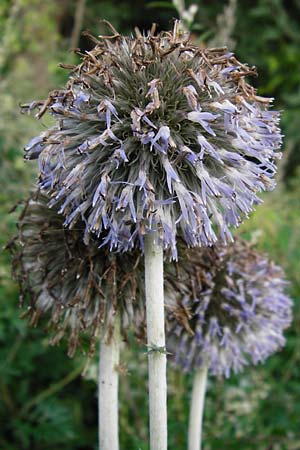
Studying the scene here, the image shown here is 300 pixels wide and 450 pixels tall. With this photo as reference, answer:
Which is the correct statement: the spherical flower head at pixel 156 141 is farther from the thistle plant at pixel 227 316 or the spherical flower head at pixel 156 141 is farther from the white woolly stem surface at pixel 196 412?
the white woolly stem surface at pixel 196 412

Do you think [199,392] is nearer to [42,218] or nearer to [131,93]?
[42,218]

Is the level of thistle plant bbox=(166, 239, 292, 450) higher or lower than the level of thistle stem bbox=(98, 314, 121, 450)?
higher

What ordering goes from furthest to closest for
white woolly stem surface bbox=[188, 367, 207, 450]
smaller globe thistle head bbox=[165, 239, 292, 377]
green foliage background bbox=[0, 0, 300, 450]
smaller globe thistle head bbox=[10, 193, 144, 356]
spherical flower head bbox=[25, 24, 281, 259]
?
green foliage background bbox=[0, 0, 300, 450] → white woolly stem surface bbox=[188, 367, 207, 450] → smaller globe thistle head bbox=[165, 239, 292, 377] → smaller globe thistle head bbox=[10, 193, 144, 356] → spherical flower head bbox=[25, 24, 281, 259]

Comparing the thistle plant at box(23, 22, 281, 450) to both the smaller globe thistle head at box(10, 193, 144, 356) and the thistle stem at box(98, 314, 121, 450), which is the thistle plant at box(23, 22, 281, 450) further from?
the thistle stem at box(98, 314, 121, 450)

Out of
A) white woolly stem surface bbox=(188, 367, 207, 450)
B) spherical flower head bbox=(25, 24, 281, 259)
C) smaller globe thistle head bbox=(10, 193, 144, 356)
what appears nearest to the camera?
spherical flower head bbox=(25, 24, 281, 259)

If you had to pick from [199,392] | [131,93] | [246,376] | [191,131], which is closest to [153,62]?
[131,93]

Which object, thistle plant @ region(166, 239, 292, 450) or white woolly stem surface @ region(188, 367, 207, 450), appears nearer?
thistle plant @ region(166, 239, 292, 450)

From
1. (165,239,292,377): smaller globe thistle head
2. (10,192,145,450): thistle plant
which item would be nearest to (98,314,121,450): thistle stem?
(10,192,145,450): thistle plant
